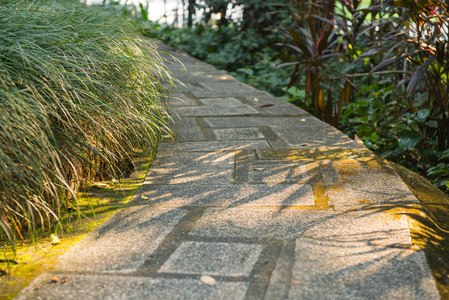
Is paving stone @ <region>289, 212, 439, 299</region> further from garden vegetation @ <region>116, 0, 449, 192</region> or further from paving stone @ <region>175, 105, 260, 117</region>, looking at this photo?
paving stone @ <region>175, 105, 260, 117</region>

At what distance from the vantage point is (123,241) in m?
1.32

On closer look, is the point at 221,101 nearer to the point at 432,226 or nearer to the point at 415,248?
the point at 432,226

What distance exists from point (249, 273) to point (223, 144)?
1260mm

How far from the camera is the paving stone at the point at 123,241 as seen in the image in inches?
46.7

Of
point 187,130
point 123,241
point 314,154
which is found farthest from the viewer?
point 187,130

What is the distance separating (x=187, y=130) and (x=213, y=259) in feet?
4.85

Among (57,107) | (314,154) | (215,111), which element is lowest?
(314,154)

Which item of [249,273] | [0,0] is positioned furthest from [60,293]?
[0,0]

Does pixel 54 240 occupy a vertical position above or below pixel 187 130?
below

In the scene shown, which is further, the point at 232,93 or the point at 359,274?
the point at 232,93

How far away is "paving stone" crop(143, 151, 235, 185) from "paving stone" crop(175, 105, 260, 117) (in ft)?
2.73

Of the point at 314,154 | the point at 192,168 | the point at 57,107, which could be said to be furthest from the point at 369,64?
the point at 57,107

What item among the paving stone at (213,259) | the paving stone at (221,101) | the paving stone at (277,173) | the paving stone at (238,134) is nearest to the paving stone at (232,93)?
the paving stone at (221,101)

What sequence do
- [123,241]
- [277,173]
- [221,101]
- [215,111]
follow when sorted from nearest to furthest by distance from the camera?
1. [123,241]
2. [277,173]
3. [215,111]
4. [221,101]
